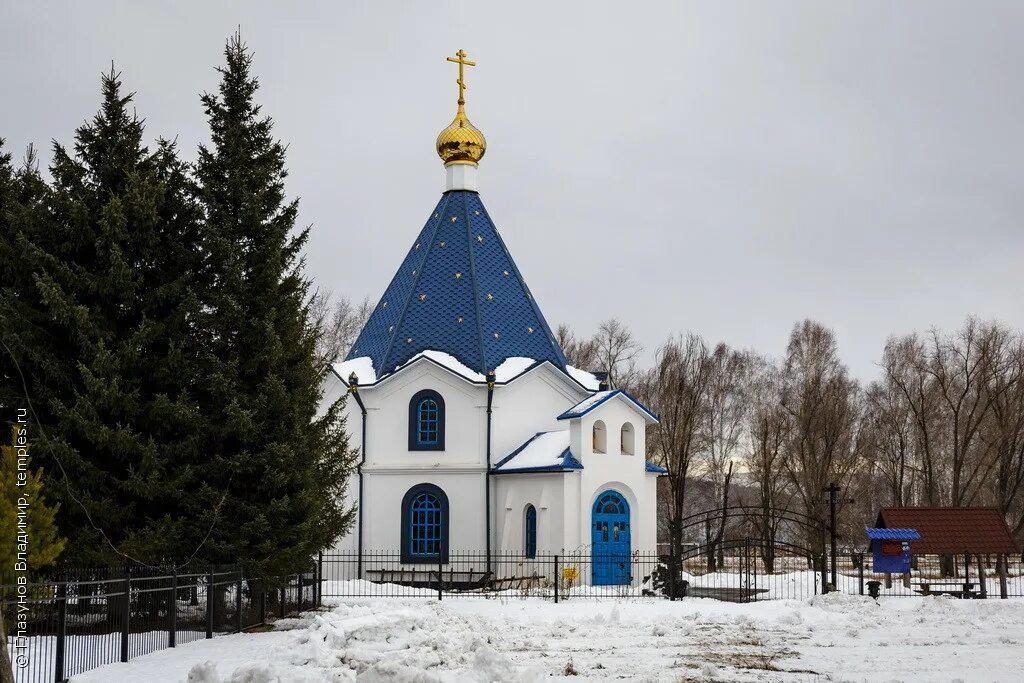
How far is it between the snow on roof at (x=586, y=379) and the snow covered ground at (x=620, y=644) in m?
9.04

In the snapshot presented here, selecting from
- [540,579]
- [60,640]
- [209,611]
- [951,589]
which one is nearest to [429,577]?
[540,579]

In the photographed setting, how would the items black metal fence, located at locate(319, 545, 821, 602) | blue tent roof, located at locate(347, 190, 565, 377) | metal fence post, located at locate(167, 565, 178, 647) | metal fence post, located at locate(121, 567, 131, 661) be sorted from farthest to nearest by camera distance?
blue tent roof, located at locate(347, 190, 565, 377) < black metal fence, located at locate(319, 545, 821, 602) < metal fence post, located at locate(167, 565, 178, 647) < metal fence post, located at locate(121, 567, 131, 661)

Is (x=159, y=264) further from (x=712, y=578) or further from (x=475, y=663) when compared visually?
(x=712, y=578)

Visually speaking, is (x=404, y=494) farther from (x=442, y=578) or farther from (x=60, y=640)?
(x=60, y=640)

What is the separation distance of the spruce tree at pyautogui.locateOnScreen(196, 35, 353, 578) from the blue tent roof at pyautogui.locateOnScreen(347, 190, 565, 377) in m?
9.80

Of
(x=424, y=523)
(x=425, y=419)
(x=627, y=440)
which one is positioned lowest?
(x=424, y=523)

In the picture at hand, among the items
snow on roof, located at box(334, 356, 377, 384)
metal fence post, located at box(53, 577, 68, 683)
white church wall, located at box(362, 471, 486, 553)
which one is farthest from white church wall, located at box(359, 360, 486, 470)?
metal fence post, located at box(53, 577, 68, 683)

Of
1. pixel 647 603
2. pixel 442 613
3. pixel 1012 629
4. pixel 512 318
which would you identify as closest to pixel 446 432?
pixel 512 318

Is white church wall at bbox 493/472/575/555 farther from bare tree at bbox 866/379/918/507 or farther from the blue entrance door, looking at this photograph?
bare tree at bbox 866/379/918/507

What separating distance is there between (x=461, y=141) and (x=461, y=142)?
0.04 m

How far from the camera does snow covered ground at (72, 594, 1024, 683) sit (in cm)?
1145

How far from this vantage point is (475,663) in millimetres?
11422

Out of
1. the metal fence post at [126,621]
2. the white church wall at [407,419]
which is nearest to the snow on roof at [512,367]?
the white church wall at [407,419]

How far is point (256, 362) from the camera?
1686 centimetres
